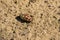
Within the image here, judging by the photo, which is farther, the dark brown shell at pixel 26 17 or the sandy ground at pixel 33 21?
the dark brown shell at pixel 26 17

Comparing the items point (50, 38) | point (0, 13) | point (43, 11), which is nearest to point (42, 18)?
point (43, 11)

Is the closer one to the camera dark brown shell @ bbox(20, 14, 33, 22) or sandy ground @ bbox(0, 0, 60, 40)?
sandy ground @ bbox(0, 0, 60, 40)

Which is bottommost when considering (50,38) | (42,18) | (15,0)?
(50,38)

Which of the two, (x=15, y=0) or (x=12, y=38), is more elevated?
(x=15, y=0)

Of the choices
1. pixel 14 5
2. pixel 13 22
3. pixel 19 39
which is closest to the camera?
pixel 19 39

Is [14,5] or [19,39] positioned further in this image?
[14,5]

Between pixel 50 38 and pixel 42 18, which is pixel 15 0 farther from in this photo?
pixel 50 38

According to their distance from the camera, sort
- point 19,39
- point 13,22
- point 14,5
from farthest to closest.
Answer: point 14,5, point 13,22, point 19,39
